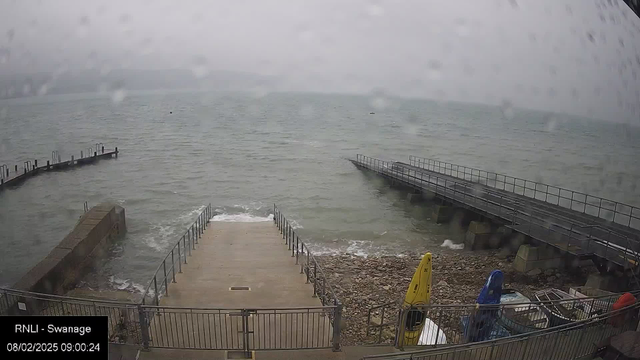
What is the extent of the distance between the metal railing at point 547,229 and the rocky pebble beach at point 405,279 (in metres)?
1.10

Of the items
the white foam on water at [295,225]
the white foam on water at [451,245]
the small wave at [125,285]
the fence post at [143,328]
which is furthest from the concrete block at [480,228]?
the fence post at [143,328]

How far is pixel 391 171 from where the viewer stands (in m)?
30.5

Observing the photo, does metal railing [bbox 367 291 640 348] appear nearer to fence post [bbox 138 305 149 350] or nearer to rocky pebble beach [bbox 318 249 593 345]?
rocky pebble beach [bbox 318 249 593 345]

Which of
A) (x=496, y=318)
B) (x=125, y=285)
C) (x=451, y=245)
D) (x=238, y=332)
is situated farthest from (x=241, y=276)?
(x=451, y=245)

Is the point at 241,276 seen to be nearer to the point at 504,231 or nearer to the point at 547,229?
the point at 547,229

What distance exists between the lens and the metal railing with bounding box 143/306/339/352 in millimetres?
6215

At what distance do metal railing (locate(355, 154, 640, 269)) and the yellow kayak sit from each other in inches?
304

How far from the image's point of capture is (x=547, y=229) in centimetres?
1459

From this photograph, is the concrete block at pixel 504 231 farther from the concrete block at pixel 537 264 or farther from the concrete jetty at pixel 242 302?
the concrete jetty at pixel 242 302

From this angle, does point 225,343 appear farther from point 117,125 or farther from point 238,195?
point 117,125

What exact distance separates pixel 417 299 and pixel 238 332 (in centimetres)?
288

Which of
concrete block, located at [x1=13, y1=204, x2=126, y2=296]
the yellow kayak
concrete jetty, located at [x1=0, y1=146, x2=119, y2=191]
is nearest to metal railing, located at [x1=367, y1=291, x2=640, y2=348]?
the yellow kayak

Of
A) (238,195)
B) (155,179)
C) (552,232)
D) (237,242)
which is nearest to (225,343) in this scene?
(237,242)

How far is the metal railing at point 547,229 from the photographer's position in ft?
39.7
